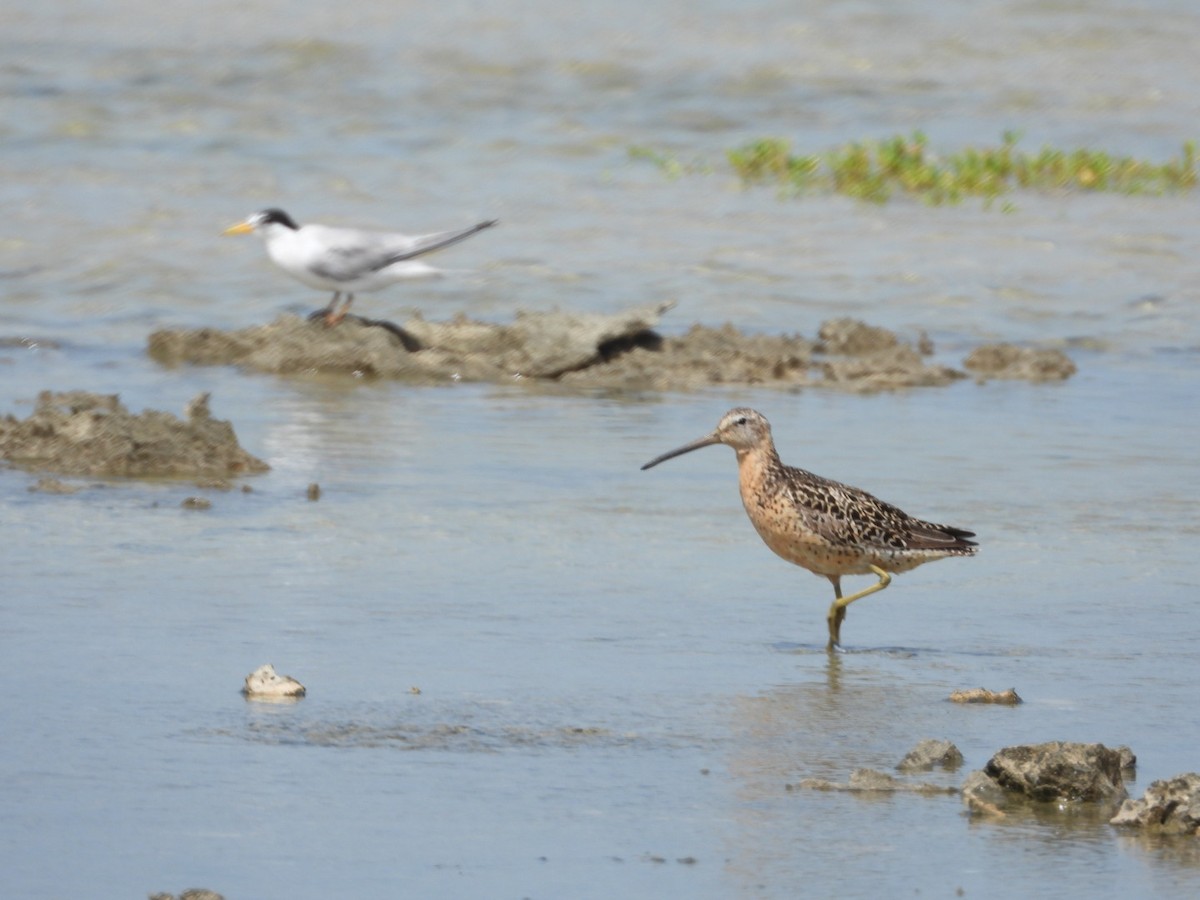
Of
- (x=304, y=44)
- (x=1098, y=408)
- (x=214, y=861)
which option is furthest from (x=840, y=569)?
(x=304, y=44)

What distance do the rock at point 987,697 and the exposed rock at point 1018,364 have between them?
292 inches

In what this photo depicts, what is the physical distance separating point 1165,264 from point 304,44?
1299 centimetres

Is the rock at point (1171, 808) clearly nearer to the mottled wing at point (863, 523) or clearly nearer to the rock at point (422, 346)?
the mottled wing at point (863, 523)

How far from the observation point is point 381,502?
965 cm

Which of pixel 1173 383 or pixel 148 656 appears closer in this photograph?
pixel 148 656

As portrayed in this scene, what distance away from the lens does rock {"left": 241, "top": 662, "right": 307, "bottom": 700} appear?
645 cm

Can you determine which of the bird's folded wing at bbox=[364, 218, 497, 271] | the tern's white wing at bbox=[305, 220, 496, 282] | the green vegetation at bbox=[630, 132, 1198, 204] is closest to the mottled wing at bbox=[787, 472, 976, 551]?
the tern's white wing at bbox=[305, 220, 496, 282]

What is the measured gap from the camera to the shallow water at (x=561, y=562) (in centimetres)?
530

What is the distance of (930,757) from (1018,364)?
8481 millimetres

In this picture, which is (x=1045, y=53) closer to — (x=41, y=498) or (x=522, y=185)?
(x=522, y=185)

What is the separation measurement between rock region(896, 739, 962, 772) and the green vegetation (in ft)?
52.3

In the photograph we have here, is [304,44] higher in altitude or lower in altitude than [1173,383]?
higher

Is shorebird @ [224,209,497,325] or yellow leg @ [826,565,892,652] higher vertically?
shorebird @ [224,209,497,325]

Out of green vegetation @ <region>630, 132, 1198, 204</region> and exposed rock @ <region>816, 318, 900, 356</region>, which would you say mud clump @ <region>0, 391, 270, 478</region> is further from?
green vegetation @ <region>630, 132, 1198, 204</region>
